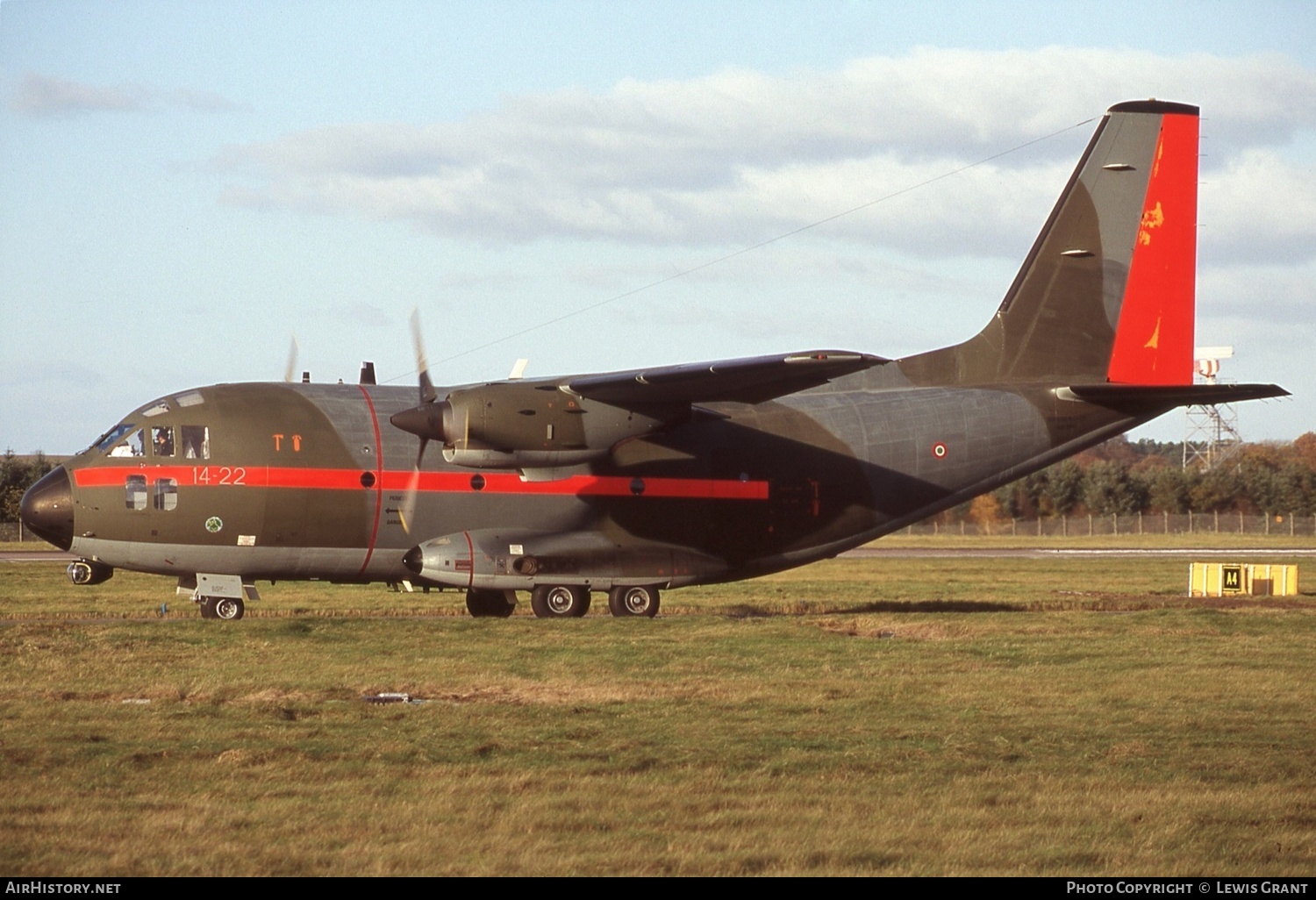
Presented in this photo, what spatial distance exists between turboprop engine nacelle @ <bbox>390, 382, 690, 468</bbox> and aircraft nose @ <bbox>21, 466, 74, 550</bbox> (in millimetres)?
5811

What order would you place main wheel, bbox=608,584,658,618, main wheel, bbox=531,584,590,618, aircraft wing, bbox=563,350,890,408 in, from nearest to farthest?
1. aircraft wing, bbox=563,350,890,408
2. main wheel, bbox=531,584,590,618
3. main wheel, bbox=608,584,658,618

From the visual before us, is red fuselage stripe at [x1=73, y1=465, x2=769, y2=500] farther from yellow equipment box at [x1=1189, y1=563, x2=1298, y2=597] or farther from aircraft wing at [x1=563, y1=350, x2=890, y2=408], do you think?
yellow equipment box at [x1=1189, y1=563, x2=1298, y2=597]

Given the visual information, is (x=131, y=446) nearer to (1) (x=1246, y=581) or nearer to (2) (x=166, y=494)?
(2) (x=166, y=494)

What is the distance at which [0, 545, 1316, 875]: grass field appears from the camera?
10133mm

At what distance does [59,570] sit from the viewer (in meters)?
46.5

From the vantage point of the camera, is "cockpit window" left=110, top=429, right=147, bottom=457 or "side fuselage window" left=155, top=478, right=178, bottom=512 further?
"cockpit window" left=110, top=429, right=147, bottom=457

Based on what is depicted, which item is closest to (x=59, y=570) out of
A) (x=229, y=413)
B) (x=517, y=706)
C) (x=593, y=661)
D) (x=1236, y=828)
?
(x=229, y=413)

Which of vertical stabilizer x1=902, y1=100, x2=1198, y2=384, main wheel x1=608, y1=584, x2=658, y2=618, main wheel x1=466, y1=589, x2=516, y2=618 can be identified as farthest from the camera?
vertical stabilizer x1=902, y1=100, x2=1198, y2=384

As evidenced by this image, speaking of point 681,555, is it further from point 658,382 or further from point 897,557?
point 897,557

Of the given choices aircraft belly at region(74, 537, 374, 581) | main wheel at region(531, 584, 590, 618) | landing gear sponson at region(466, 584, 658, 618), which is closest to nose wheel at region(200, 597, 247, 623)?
aircraft belly at region(74, 537, 374, 581)

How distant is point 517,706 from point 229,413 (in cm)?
1118

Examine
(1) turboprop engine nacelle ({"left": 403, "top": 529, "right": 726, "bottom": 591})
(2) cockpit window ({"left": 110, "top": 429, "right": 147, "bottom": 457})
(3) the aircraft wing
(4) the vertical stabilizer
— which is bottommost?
(1) turboprop engine nacelle ({"left": 403, "top": 529, "right": 726, "bottom": 591})

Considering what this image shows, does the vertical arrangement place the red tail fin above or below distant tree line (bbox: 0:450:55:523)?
above

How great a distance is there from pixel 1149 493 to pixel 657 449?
72923 millimetres
